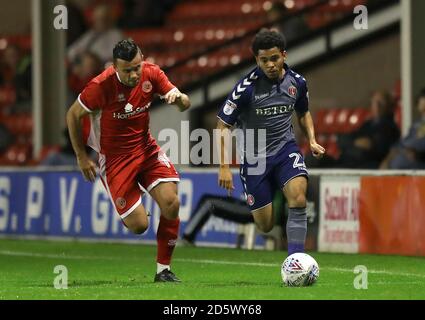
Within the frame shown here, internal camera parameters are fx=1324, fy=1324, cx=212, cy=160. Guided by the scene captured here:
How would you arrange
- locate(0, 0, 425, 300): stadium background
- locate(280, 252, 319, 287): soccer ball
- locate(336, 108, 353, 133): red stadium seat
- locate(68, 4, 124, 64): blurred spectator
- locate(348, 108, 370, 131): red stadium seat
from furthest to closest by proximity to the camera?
locate(68, 4, 124, 64): blurred spectator < locate(336, 108, 353, 133): red stadium seat < locate(348, 108, 370, 131): red stadium seat < locate(0, 0, 425, 300): stadium background < locate(280, 252, 319, 287): soccer ball

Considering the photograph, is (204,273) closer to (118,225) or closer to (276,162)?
(276,162)

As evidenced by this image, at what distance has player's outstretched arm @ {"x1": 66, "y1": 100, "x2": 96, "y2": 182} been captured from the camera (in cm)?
1109

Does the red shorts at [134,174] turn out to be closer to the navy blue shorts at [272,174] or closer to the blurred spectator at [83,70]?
the navy blue shorts at [272,174]

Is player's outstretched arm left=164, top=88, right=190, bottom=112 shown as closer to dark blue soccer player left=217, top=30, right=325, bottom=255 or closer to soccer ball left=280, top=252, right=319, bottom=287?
dark blue soccer player left=217, top=30, right=325, bottom=255

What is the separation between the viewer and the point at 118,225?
1731 centimetres

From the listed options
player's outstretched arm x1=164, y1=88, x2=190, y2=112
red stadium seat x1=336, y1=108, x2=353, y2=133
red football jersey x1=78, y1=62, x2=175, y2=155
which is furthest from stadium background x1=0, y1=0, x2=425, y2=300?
player's outstretched arm x1=164, y1=88, x2=190, y2=112

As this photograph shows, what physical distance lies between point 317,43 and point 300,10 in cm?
53

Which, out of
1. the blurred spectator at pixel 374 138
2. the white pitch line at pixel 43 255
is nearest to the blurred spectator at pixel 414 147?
the blurred spectator at pixel 374 138

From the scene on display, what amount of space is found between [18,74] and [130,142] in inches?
459

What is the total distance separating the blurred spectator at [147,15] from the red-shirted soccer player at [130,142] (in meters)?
12.0

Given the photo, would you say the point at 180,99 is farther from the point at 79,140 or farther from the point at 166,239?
the point at 166,239

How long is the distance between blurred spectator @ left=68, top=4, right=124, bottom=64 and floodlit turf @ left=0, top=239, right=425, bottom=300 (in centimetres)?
470

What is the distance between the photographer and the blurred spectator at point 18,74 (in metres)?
22.7

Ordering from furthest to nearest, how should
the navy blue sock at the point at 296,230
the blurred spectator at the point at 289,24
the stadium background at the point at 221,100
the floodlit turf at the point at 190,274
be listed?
the blurred spectator at the point at 289,24 < the stadium background at the point at 221,100 < the navy blue sock at the point at 296,230 < the floodlit turf at the point at 190,274
